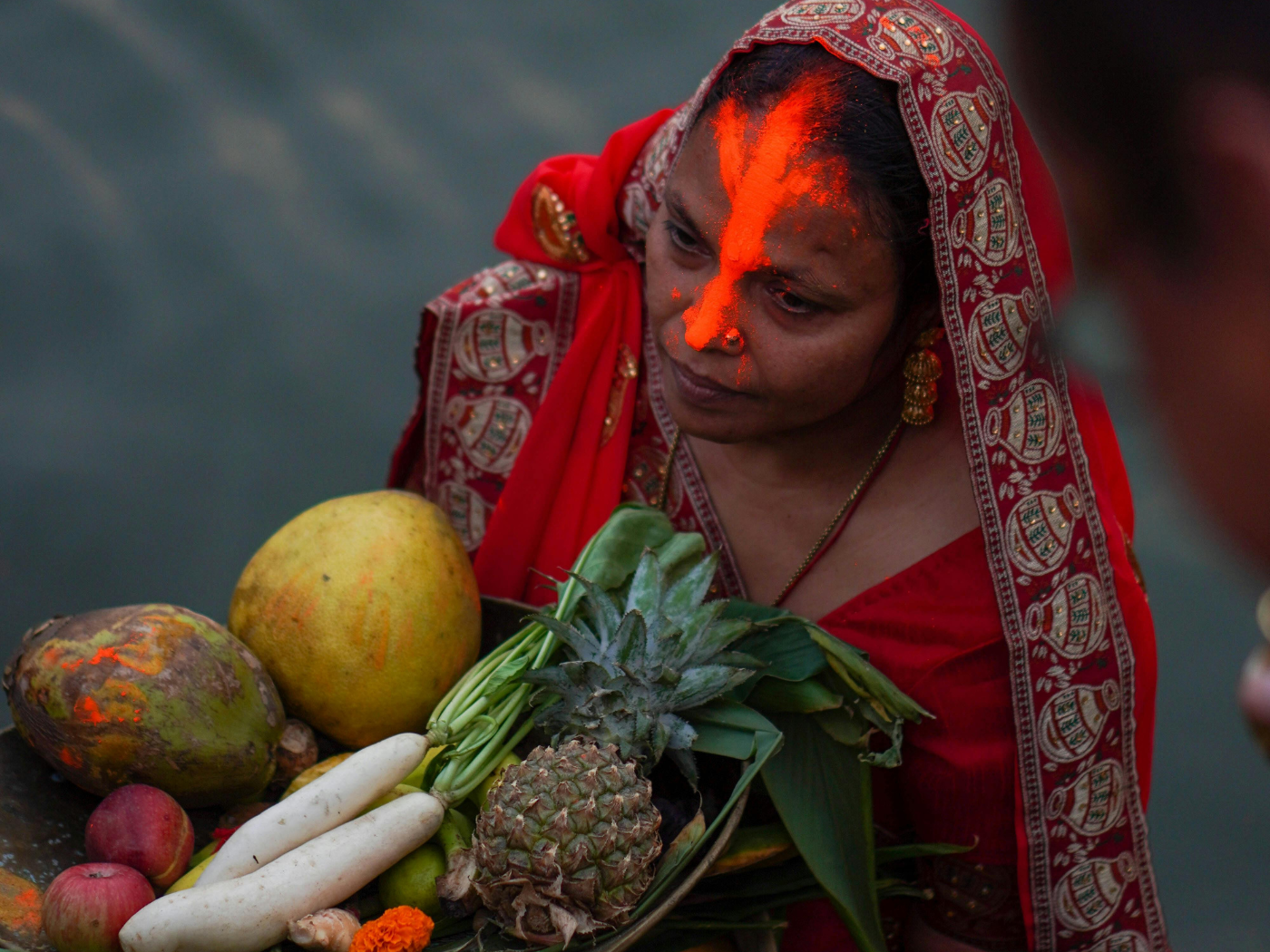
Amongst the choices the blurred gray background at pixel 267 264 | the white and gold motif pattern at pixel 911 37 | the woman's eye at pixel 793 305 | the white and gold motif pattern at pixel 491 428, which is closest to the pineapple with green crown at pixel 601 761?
the woman's eye at pixel 793 305

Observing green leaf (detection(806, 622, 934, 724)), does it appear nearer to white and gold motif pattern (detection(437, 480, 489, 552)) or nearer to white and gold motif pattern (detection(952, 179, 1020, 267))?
white and gold motif pattern (detection(952, 179, 1020, 267))

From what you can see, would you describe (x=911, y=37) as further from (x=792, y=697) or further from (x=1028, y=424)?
(x=792, y=697)

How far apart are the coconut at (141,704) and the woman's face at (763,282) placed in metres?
0.66

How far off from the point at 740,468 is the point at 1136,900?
825mm

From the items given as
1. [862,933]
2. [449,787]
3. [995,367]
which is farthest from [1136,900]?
[449,787]

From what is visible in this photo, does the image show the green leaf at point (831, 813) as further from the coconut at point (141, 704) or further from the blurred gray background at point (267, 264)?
the blurred gray background at point (267, 264)

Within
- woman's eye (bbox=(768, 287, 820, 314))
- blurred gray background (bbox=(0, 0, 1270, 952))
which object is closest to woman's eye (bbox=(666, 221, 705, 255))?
woman's eye (bbox=(768, 287, 820, 314))

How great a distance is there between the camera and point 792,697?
1353 mm

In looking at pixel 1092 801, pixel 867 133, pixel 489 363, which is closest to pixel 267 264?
pixel 489 363

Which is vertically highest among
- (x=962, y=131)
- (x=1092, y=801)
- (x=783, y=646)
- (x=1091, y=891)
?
(x=962, y=131)

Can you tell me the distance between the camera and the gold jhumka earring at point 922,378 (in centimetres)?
152

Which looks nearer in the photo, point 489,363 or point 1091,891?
point 1091,891

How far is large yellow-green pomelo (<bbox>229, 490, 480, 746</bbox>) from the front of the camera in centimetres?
137

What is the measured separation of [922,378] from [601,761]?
28.6 inches
